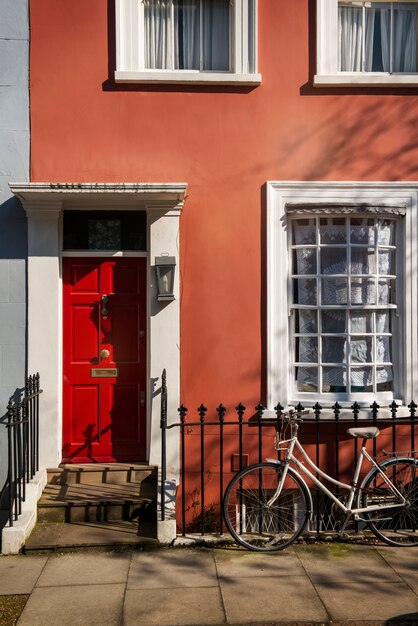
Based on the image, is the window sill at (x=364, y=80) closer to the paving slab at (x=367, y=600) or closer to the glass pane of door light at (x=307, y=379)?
the glass pane of door light at (x=307, y=379)

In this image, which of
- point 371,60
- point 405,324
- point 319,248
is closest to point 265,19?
point 371,60

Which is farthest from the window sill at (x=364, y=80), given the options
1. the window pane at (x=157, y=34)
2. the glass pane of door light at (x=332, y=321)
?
the glass pane of door light at (x=332, y=321)

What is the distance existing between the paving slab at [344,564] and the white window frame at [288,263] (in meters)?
1.60

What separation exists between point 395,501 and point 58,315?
12.6ft

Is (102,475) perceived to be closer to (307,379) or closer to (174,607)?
(174,607)

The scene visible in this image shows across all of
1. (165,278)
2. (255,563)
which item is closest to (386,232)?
(165,278)

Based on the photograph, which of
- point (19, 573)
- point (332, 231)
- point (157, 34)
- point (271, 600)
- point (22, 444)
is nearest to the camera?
point (271, 600)

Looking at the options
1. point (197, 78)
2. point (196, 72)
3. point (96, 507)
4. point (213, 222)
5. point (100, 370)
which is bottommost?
point (96, 507)

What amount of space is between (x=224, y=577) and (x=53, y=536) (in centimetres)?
170

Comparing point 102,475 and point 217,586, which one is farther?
point 102,475

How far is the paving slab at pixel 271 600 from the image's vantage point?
4805 mm

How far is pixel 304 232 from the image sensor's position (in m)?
7.36

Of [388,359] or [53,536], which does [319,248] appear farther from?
[53,536]

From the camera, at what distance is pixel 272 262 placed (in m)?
7.21
